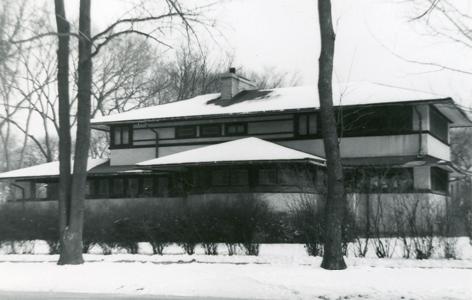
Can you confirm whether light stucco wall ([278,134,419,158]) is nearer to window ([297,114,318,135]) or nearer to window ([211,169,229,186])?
window ([297,114,318,135])

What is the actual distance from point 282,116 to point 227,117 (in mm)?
2653

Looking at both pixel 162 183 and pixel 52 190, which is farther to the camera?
pixel 52 190

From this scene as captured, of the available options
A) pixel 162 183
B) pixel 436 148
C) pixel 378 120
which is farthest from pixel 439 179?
pixel 162 183

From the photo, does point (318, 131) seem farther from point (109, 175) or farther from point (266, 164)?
point (109, 175)

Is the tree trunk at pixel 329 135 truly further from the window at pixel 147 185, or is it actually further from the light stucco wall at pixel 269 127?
the window at pixel 147 185

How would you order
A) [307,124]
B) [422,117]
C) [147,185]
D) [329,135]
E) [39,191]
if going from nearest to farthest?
[329,135] < [422,117] < [307,124] < [147,185] < [39,191]

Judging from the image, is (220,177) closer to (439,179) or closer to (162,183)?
(162,183)

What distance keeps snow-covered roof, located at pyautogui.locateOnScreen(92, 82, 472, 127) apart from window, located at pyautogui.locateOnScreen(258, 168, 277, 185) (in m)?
2.90

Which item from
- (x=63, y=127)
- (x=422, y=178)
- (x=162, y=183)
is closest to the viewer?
(x=63, y=127)

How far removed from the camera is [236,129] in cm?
3117

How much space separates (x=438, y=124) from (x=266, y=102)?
27.4 ft

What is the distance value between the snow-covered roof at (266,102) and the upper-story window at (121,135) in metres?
0.65

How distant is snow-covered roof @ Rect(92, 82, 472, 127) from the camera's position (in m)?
28.6

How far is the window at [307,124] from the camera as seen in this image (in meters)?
29.4
